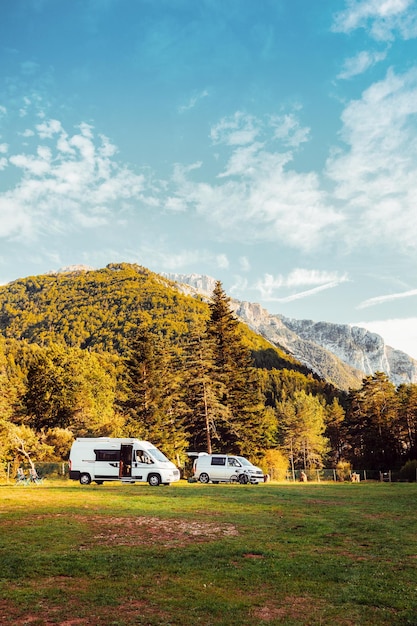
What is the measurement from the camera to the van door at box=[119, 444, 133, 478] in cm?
3152

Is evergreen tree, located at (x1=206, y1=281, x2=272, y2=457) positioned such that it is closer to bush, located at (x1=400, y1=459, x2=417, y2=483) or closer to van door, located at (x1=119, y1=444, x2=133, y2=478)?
bush, located at (x1=400, y1=459, x2=417, y2=483)

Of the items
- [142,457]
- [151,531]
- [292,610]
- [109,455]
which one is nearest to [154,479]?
[142,457]

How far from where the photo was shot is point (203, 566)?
10875 mm

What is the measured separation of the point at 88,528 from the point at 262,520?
6.16 meters

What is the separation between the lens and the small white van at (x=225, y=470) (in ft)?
117

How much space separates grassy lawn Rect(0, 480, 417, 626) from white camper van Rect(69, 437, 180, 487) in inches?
478

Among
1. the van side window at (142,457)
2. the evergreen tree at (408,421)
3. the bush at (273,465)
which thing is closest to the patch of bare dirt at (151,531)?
the van side window at (142,457)

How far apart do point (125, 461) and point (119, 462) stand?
392mm

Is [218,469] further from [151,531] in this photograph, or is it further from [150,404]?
[151,531]

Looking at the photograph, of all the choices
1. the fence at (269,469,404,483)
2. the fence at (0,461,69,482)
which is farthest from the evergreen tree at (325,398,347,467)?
the fence at (0,461,69,482)

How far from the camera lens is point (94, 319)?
7589 inches

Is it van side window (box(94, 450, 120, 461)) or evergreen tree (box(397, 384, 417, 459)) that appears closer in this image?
van side window (box(94, 450, 120, 461))

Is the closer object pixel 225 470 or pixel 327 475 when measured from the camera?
pixel 225 470

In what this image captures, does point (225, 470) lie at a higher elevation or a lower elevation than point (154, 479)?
higher
